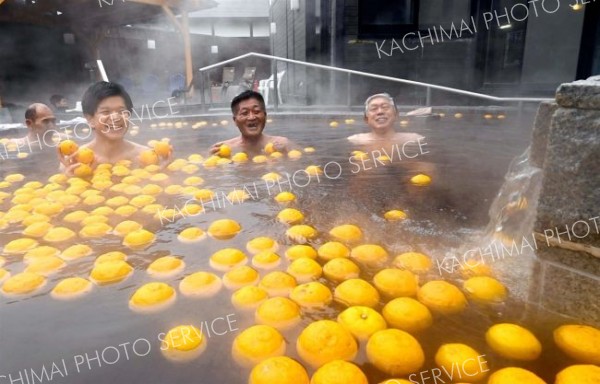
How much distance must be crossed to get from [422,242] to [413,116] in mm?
7809

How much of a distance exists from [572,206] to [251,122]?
5.43 metres

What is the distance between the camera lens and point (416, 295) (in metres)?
2.22

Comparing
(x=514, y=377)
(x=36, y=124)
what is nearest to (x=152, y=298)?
(x=514, y=377)

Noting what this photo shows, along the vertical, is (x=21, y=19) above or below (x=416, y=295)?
above

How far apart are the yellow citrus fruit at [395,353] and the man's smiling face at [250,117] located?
536 centimetres

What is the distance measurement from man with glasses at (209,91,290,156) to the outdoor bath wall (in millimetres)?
5061

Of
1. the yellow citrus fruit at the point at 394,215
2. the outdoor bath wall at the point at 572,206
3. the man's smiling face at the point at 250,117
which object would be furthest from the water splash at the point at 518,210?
the man's smiling face at the point at 250,117

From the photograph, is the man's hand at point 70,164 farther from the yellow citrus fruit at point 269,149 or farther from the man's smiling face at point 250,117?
A: the yellow citrus fruit at point 269,149

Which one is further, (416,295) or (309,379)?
(416,295)

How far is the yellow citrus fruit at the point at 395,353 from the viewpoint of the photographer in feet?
5.52

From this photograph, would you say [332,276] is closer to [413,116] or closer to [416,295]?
[416,295]

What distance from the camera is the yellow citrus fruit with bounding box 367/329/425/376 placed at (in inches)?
66.3

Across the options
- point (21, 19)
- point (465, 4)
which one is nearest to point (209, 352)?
point (465, 4)

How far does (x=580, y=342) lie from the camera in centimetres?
178
